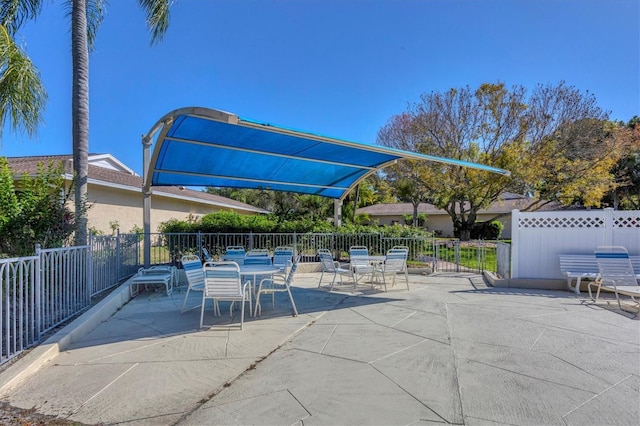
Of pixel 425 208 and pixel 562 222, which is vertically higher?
pixel 425 208

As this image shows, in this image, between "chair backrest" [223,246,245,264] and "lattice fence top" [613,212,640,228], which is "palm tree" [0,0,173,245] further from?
"lattice fence top" [613,212,640,228]

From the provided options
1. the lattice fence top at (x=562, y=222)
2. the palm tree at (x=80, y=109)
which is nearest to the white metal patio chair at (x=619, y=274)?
the lattice fence top at (x=562, y=222)

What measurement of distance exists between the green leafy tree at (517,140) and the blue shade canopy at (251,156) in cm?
1061

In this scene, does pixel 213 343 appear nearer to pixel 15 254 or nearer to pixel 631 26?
pixel 15 254

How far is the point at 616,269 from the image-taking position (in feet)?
23.0

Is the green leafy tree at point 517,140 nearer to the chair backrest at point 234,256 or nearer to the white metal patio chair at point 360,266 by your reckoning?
the white metal patio chair at point 360,266

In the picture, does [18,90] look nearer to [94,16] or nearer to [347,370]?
[94,16]

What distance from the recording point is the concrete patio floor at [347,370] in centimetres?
283

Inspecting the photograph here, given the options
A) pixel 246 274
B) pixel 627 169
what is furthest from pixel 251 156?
pixel 627 169

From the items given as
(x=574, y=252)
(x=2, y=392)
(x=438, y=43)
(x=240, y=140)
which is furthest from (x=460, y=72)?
(x=2, y=392)

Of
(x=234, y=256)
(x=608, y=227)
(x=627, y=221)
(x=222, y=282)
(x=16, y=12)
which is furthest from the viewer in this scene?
(x=234, y=256)

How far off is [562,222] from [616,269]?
1825mm

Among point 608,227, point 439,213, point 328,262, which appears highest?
point 439,213

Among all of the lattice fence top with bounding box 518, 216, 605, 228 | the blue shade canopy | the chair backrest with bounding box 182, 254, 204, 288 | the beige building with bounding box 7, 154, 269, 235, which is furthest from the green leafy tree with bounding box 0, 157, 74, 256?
the lattice fence top with bounding box 518, 216, 605, 228
